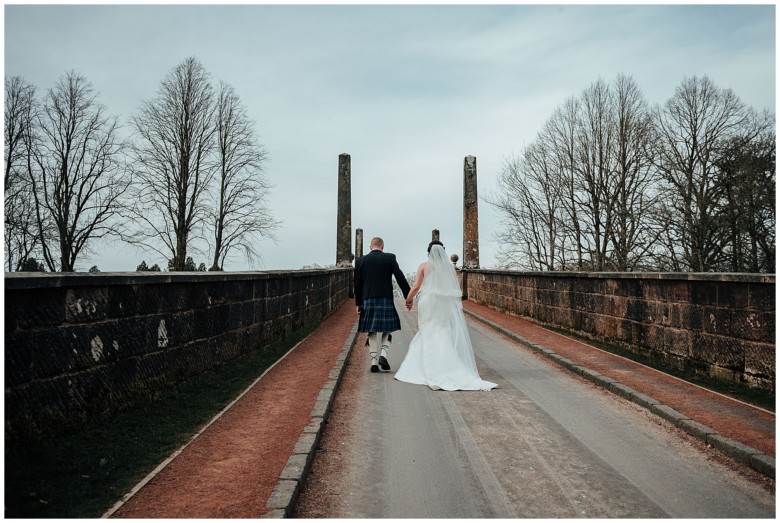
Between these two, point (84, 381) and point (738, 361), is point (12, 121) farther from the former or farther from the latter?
point (738, 361)

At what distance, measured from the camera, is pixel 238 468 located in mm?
4941

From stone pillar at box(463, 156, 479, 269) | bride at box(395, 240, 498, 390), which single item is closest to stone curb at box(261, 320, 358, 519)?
bride at box(395, 240, 498, 390)

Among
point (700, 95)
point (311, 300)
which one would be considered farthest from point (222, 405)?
point (700, 95)

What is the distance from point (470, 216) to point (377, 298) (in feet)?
67.2

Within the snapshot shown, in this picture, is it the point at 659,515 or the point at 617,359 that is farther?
the point at 617,359

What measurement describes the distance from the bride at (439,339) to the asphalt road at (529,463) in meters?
0.63

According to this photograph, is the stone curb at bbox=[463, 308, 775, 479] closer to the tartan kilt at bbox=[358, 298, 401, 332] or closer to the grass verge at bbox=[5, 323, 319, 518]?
the tartan kilt at bbox=[358, 298, 401, 332]

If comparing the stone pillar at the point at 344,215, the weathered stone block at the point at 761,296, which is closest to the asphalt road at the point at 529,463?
the weathered stone block at the point at 761,296

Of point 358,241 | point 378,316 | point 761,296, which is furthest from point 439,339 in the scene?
point 358,241

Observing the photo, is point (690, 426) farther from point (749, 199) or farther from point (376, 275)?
point (749, 199)

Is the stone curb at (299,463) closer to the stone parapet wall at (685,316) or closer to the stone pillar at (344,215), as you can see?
the stone parapet wall at (685,316)

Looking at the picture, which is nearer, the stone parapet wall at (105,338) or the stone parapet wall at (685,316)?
the stone parapet wall at (105,338)

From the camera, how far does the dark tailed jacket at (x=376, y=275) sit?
1034 cm

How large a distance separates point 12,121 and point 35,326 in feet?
103
